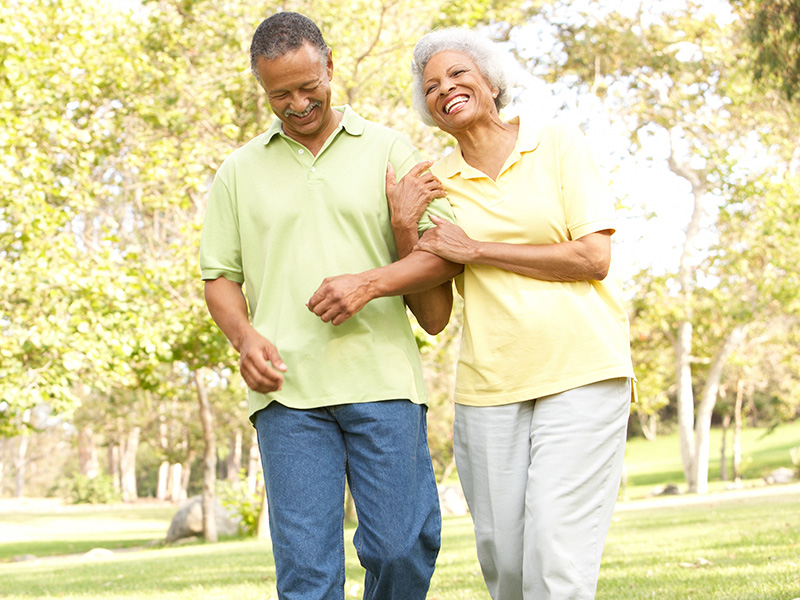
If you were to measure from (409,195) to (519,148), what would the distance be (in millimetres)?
474

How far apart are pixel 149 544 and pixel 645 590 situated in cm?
1566

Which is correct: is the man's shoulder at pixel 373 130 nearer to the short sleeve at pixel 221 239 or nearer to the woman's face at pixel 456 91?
the woman's face at pixel 456 91

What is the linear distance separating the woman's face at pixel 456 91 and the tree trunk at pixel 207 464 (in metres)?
14.4

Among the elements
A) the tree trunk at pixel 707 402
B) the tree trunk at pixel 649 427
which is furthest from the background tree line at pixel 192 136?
the tree trunk at pixel 649 427

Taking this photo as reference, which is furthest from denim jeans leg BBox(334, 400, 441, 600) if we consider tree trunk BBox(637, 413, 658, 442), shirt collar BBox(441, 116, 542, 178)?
tree trunk BBox(637, 413, 658, 442)

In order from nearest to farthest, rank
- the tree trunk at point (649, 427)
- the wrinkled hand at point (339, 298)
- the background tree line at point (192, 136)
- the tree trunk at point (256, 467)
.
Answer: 1. the wrinkled hand at point (339, 298)
2. the background tree line at point (192, 136)
3. the tree trunk at point (256, 467)
4. the tree trunk at point (649, 427)

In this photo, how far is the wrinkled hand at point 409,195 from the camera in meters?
3.02

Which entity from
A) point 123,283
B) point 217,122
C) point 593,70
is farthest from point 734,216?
point 123,283

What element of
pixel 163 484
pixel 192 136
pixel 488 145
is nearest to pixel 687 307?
pixel 192 136

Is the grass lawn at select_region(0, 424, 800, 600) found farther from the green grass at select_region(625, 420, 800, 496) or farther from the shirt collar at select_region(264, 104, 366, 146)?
the green grass at select_region(625, 420, 800, 496)

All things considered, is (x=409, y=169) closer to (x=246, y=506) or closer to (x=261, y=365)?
(x=261, y=365)

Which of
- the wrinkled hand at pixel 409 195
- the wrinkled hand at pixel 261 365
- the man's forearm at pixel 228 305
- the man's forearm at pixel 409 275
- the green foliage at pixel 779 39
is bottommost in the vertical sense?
the wrinkled hand at pixel 261 365

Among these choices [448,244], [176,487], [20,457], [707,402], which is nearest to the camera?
[448,244]

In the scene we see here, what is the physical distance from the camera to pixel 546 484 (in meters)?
2.99
